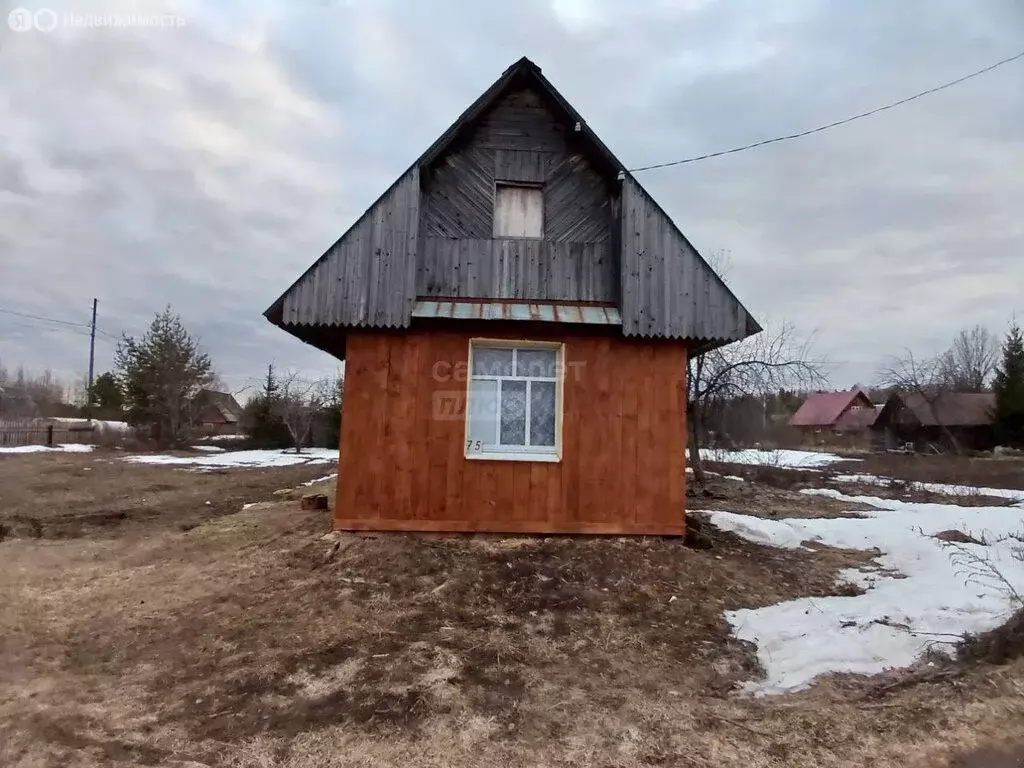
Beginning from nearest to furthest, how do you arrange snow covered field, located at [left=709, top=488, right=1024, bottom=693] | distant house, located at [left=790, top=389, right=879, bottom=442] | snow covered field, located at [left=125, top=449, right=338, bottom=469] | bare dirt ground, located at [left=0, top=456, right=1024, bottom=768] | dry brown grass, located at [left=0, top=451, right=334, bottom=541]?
1. bare dirt ground, located at [left=0, top=456, right=1024, bottom=768]
2. snow covered field, located at [left=709, top=488, right=1024, bottom=693]
3. dry brown grass, located at [left=0, top=451, right=334, bottom=541]
4. snow covered field, located at [left=125, top=449, right=338, bottom=469]
5. distant house, located at [left=790, top=389, right=879, bottom=442]

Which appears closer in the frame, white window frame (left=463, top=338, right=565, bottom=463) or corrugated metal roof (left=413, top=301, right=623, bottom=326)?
corrugated metal roof (left=413, top=301, right=623, bottom=326)

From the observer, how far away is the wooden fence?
33.0m

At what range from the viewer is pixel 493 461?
827 cm

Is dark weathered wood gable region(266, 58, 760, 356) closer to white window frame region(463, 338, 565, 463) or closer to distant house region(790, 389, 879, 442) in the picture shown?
white window frame region(463, 338, 565, 463)

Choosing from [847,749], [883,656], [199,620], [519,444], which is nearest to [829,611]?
[883,656]

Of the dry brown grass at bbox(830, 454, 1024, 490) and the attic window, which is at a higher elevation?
the attic window

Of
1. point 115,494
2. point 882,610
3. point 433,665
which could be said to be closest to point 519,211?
point 433,665

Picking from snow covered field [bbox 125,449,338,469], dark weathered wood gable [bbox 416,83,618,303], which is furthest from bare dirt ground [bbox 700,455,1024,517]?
snow covered field [bbox 125,449,338,469]

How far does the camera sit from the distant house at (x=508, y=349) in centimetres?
817

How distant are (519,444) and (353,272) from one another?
2908 mm

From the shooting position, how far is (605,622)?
6.18 metres

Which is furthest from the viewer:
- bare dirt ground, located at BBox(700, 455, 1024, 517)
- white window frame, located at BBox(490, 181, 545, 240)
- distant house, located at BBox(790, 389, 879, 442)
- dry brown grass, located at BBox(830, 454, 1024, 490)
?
distant house, located at BBox(790, 389, 879, 442)

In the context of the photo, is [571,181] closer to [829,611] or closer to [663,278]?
[663,278]

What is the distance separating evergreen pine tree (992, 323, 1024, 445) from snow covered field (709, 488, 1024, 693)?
104ft
